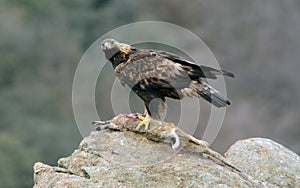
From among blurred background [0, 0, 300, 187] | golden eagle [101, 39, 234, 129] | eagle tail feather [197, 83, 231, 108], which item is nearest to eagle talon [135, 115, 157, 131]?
golden eagle [101, 39, 234, 129]

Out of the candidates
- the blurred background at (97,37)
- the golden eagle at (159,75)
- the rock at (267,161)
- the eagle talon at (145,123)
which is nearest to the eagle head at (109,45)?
the golden eagle at (159,75)

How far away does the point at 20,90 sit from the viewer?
50.7 metres

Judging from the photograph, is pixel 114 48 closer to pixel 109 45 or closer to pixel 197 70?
pixel 109 45

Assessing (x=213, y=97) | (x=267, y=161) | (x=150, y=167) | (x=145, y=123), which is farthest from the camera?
(x=267, y=161)

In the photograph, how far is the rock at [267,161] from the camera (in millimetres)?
11781

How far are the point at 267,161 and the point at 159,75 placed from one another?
6.15ft

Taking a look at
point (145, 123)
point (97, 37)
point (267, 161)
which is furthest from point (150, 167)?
point (97, 37)

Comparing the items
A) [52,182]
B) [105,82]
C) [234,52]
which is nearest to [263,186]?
[52,182]

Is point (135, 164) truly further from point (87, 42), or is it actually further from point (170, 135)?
point (87, 42)

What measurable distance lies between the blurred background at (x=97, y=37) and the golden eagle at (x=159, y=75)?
2904 cm

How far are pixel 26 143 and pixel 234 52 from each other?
17596mm

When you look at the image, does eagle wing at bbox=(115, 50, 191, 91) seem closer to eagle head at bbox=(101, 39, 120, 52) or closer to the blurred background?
eagle head at bbox=(101, 39, 120, 52)

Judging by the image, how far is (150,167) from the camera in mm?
10867

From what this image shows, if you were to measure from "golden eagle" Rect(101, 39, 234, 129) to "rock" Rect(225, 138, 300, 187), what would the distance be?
109 centimetres
